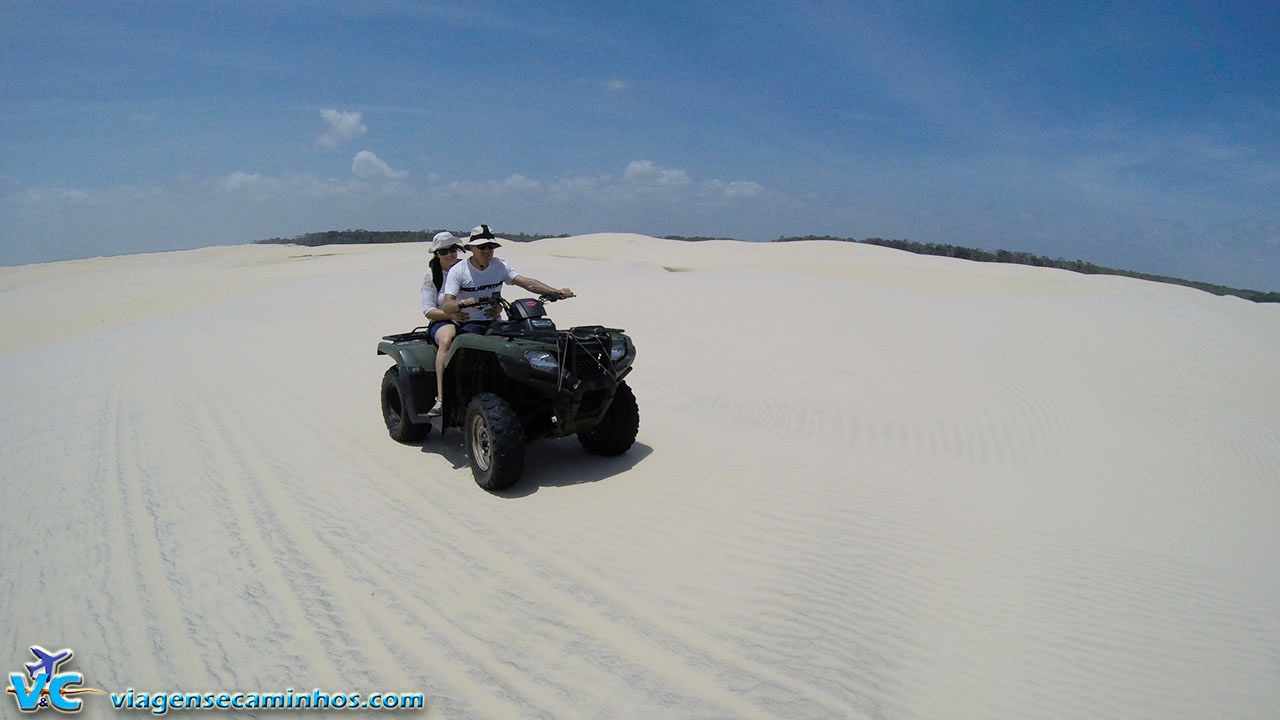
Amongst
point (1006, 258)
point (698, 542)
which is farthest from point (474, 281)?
point (1006, 258)

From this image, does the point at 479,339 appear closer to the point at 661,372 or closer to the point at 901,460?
the point at 901,460

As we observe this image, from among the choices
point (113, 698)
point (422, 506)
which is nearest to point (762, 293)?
point (422, 506)

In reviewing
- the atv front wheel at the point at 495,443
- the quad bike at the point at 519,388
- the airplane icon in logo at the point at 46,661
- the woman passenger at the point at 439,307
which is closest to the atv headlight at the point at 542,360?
the quad bike at the point at 519,388

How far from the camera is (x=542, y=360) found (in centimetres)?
494

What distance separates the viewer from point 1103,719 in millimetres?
2918

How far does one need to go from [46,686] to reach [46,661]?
0.20 metres

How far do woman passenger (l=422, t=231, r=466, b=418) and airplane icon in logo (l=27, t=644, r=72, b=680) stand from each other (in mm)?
3047

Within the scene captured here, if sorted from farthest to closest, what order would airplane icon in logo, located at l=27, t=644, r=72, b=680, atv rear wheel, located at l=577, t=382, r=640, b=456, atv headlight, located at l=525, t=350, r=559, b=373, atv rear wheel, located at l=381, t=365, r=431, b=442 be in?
atv rear wheel, located at l=381, t=365, r=431, b=442
atv rear wheel, located at l=577, t=382, r=640, b=456
atv headlight, located at l=525, t=350, r=559, b=373
airplane icon in logo, located at l=27, t=644, r=72, b=680

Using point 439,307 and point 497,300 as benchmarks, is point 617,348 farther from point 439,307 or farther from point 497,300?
point 439,307

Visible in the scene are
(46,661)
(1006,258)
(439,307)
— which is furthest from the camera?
(1006,258)

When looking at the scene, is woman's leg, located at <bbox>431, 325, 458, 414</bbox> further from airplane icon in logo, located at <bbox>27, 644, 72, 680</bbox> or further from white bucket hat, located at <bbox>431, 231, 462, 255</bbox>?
airplane icon in logo, located at <bbox>27, 644, 72, 680</bbox>

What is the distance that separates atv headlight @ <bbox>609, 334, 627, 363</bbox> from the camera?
5.33 meters

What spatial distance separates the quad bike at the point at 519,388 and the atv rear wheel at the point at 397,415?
21mm

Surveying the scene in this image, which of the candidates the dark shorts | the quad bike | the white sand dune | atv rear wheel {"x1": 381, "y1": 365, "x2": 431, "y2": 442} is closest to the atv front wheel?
the quad bike
